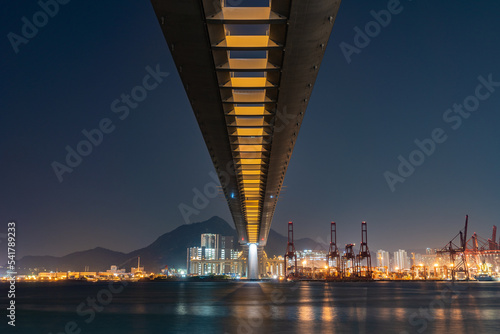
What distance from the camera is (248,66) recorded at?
20.0 m

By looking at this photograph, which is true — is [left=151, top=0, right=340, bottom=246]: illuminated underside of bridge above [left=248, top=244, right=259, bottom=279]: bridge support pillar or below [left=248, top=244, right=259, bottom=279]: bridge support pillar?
above

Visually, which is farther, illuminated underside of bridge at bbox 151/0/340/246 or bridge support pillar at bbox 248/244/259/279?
bridge support pillar at bbox 248/244/259/279

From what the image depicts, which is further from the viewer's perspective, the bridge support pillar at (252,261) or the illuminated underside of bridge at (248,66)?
the bridge support pillar at (252,261)

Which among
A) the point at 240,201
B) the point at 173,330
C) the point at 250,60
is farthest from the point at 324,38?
the point at 240,201

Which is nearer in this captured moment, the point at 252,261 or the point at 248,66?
the point at 248,66

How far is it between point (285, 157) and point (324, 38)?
1931cm

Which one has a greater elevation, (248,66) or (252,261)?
(248,66)

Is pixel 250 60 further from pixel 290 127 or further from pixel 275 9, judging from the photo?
pixel 290 127

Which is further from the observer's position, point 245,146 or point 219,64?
point 245,146

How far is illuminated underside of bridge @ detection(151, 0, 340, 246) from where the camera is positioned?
15.0 metres

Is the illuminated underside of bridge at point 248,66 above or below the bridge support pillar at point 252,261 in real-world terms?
above

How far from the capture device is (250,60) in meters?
20.1

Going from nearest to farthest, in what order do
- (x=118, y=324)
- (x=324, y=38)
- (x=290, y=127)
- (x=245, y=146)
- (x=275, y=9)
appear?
(x=275, y=9)
(x=324, y=38)
(x=118, y=324)
(x=290, y=127)
(x=245, y=146)

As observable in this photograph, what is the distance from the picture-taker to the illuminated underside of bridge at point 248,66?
49.1 feet
